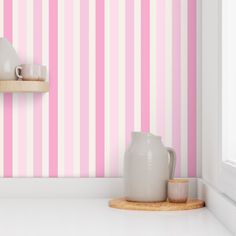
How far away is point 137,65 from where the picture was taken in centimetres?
209

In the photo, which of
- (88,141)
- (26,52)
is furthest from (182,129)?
(26,52)

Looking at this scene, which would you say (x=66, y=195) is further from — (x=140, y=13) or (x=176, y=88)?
(x=140, y=13)

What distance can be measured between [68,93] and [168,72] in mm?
377

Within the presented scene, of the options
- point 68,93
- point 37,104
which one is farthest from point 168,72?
point 37,104

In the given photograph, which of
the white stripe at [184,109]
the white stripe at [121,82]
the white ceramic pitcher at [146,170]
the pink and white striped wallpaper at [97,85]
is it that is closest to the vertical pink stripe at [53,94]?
the pink and white striped wallpaper at [97,85]

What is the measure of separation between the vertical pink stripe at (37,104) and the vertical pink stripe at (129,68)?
321 mm

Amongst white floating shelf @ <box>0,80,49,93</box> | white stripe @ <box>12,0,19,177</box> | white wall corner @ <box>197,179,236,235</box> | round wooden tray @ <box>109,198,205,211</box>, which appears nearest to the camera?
white wall corner @ <box>197,179,236,235</box>

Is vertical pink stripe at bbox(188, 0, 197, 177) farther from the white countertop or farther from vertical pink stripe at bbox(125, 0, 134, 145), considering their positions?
the white countertop

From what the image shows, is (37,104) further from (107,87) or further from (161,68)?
(161,68)

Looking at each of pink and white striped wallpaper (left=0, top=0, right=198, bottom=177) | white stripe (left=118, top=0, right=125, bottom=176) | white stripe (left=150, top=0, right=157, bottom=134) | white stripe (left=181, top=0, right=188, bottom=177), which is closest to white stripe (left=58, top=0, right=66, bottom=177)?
pink and white striped wallpaper (left=0, top=0, right=198, bottom=177)

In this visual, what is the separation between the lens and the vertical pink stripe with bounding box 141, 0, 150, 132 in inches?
81.7

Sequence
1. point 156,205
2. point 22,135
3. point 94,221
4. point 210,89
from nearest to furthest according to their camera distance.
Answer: point 94,221 → point 156,205 → point 210,89 → point 22,135

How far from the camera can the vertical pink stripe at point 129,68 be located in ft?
6.81

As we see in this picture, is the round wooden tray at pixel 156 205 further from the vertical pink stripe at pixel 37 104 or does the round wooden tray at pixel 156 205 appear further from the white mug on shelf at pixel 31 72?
the white mug on shelf at pixel 31 72
